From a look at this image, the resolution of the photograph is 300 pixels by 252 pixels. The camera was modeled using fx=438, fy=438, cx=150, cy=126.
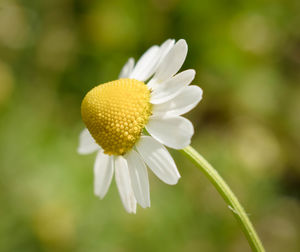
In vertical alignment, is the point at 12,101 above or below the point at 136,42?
below

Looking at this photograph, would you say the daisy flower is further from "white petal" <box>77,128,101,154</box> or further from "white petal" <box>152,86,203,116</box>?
"white petal" <box>77,128,101,154</box>

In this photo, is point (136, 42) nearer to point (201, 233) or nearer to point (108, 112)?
point (201, 233)

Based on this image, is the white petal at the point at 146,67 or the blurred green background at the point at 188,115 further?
the blurred green background at the point at 188,115

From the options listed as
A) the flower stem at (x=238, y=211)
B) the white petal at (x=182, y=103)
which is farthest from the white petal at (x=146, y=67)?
the flower stem at (x=238, y=211)

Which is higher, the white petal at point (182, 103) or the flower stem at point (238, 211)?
the white petal at point (182, 103)

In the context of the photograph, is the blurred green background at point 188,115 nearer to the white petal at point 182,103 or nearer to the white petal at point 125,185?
the white petal at point 125,185

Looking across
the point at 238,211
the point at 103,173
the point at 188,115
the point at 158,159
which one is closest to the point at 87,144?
the point at 103,173

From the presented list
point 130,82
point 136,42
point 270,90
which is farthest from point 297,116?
point 130,82
